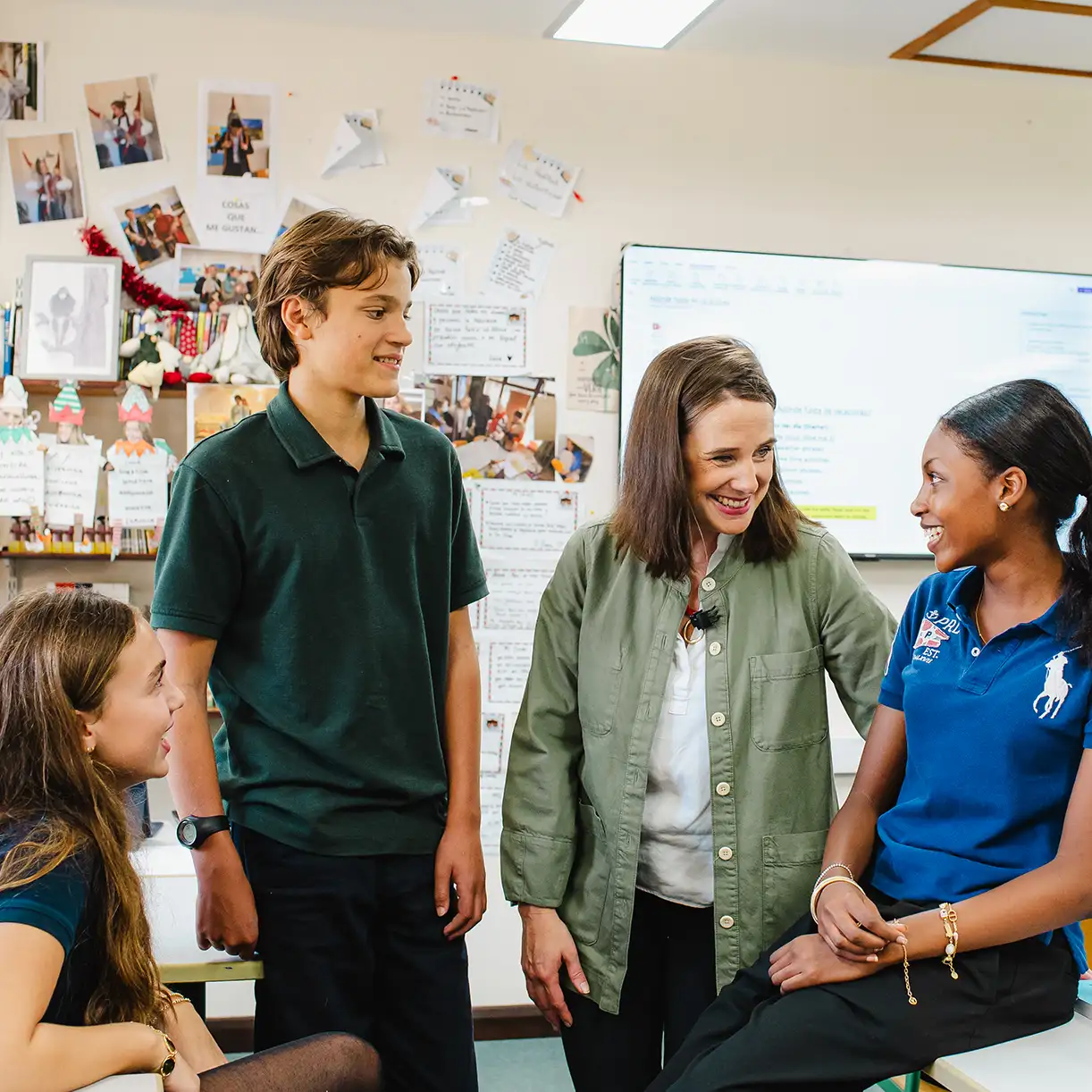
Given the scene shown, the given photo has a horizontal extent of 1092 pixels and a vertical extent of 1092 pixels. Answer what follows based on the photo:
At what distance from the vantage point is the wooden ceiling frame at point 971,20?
2.75 m

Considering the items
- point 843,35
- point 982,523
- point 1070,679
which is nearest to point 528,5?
point 843,35

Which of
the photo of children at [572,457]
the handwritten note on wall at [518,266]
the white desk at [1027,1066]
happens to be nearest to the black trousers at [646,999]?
the white desk at [1027,1066]

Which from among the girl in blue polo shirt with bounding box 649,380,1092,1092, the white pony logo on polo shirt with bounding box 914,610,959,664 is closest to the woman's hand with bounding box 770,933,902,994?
the girl in blue polo shirt with bounding box 649,380,1092,1092

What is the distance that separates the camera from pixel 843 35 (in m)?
3.00

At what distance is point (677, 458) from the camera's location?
5.10ft

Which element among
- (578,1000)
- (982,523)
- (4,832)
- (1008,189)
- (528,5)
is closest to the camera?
(4,832)

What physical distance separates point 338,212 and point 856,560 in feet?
6.67

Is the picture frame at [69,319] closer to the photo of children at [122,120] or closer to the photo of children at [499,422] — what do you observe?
the photo of children at [122,120]

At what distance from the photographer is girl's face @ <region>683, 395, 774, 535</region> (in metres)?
1.53

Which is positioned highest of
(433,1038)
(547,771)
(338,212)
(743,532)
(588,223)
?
(588,223)

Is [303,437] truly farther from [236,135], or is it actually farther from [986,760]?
[236,135]

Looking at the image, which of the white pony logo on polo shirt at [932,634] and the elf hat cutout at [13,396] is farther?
the elf hat cutout at [13,396]

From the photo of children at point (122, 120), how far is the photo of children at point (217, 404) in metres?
0.60

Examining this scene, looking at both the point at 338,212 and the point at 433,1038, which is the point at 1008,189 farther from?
the point at 433,1038
